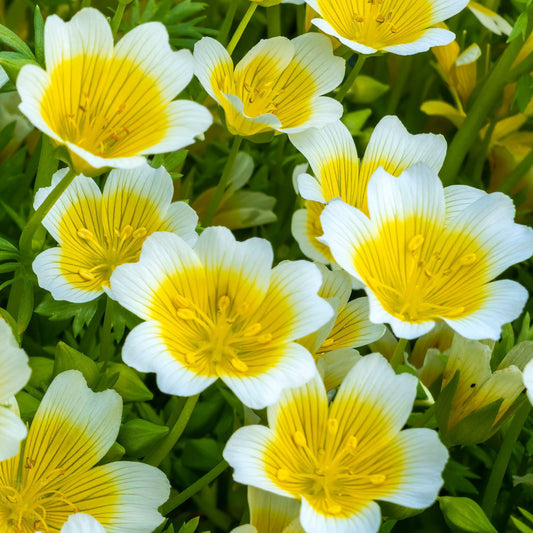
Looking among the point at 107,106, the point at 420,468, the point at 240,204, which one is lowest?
the point at 240,204

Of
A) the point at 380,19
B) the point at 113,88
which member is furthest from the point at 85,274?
the point at 380,19

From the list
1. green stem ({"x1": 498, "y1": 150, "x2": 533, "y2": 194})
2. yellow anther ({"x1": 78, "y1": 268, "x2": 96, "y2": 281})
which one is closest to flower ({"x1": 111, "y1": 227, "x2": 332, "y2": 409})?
yellow anther ({"x1": 78, "y1": 268, "x2": 96, "y2": 281})

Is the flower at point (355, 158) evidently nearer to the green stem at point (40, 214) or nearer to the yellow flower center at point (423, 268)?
the yellow flower center at point (423, 268)

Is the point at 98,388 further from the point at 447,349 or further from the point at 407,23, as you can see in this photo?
the point at 407,23

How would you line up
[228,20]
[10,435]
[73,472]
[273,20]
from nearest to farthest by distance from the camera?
[10,435]
[73,472]
[228,20]
[273,20]

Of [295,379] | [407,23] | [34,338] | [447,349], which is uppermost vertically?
[407,23]

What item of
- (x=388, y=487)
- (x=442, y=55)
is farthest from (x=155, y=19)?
(x=388, y=487)

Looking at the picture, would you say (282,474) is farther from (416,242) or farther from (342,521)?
(416,242)
